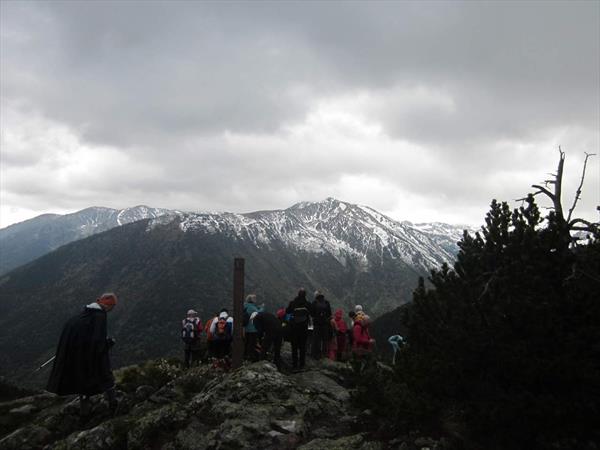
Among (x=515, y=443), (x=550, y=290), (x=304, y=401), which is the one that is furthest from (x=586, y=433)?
(x=304, y=401)

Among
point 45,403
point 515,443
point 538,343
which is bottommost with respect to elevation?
point 45,403

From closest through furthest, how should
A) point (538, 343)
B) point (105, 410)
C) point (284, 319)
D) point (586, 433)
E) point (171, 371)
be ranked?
1. point (586, 433)
2. point (538, 343)
3. point (105, 410)
4. point (171, 371)
5. point (284, 319)

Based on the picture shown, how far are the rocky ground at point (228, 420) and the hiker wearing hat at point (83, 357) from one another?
937 millimetres

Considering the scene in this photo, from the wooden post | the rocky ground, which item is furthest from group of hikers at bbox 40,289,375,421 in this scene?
the rocky ground

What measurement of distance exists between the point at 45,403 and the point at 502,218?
1479 cm

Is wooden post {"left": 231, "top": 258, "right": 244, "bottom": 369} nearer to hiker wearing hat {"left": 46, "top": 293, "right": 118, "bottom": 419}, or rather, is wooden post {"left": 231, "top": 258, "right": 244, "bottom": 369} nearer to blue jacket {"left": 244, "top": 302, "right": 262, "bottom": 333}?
blue jacket {"left": 244, "top": 302, "right": 262, "bottom": 333}

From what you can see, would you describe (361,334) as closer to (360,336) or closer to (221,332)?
(360,336)

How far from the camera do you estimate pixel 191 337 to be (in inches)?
601

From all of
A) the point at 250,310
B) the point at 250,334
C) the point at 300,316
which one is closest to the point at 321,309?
the point at 300,316

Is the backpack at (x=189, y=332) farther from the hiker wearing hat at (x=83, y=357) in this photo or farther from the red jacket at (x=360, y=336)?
the red jacket at (x=360, y=336)

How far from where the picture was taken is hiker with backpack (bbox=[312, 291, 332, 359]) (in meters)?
15.3

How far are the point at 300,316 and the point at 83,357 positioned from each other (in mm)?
5749

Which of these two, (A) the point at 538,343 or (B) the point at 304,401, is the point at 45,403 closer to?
(B) the point at 304,401

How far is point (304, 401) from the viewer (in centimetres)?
961
